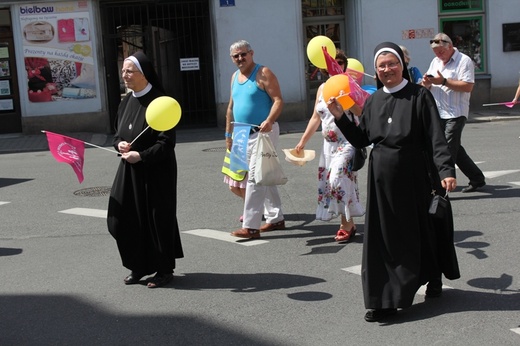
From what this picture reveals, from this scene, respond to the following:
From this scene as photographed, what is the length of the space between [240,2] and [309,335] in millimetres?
15869

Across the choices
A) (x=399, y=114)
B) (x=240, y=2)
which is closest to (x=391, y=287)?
(x=399, y=114)

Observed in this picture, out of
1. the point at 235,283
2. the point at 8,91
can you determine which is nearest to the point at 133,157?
the point at 235,283

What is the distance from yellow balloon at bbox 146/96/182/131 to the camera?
6.21 meters

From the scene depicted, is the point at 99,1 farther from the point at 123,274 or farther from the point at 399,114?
the point at 399,114

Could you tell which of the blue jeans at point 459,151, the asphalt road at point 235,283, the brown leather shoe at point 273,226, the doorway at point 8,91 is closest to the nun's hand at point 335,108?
the asphalt road at point 235,283

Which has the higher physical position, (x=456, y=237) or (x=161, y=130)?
(x=161, y=130)

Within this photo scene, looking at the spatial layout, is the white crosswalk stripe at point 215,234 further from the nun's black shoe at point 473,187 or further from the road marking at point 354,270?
the nun's black shoe at point 473,187

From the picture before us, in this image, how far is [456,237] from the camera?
791cm

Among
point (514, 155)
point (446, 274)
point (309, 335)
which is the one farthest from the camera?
point (514, 155)

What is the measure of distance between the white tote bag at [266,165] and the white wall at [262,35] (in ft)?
41.1

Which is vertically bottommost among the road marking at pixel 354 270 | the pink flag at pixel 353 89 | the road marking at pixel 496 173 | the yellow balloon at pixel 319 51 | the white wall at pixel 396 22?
the road marking at pixel 354 270

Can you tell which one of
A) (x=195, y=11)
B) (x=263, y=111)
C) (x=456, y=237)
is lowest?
(x=456, y=237)

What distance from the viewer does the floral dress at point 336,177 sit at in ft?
25.4

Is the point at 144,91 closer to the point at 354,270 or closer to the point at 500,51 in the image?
the point at 354,270
